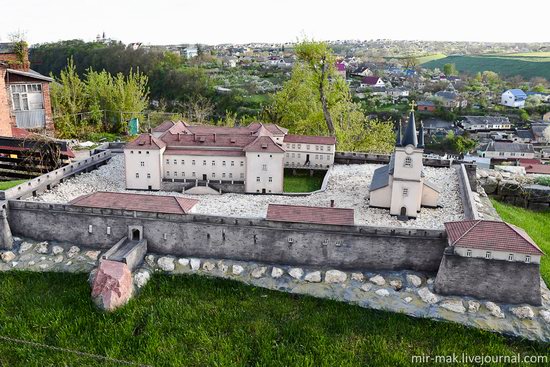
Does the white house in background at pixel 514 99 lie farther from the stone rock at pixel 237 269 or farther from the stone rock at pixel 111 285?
the stone rock at pixel 111 285

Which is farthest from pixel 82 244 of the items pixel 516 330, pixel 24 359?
pixel 516 330

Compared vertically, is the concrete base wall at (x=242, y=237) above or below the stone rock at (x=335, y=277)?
above

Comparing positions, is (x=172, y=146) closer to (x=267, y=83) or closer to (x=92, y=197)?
(x=92, y=197)

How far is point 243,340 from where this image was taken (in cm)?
1945

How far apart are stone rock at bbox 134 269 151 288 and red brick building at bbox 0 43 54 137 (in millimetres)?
19934

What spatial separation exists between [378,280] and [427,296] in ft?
7.47

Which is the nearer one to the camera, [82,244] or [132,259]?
[132,259]

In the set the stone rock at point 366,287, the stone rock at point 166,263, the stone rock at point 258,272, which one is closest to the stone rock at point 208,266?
the stone rock at point 166,263

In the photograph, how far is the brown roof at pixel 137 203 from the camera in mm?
24312

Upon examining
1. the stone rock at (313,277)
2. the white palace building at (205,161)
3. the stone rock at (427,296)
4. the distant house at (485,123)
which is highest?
the white palace building at (205,161)

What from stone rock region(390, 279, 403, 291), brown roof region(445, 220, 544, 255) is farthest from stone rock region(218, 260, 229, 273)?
brown roof region(445, 220, 544, 255)

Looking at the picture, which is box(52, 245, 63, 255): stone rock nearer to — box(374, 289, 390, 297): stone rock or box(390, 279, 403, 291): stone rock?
box(374, 289, 390, 297): stone rock

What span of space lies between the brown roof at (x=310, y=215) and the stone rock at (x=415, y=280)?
369 cm

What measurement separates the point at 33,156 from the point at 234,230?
16824 mm
